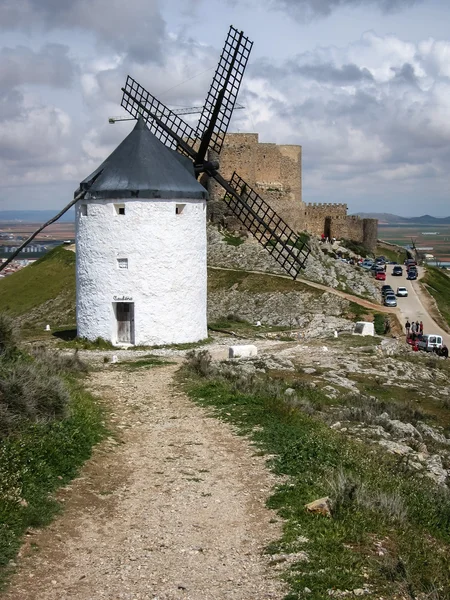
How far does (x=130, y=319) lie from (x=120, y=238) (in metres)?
2.44

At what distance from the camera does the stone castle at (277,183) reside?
176ft

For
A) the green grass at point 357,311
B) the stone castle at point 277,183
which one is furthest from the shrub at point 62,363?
the stone castle at point 277,183

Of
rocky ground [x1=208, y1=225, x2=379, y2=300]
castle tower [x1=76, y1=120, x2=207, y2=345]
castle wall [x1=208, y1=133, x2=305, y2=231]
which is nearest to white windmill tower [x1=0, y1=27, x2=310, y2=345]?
castle tower [x1=76, y1=120, x2=207, y2=345]

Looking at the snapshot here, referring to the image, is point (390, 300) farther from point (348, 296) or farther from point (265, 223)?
point (265, 223)

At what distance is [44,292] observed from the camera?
153 ft

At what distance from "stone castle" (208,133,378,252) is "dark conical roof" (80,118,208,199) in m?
27.1

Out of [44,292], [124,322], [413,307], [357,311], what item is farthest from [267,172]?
[124,322]

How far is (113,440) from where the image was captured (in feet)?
37.9

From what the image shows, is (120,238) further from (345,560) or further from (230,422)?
(345,560)

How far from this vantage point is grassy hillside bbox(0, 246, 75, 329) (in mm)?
41688

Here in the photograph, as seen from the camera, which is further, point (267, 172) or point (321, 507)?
point (267, 172)

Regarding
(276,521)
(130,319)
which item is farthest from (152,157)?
(276,521)

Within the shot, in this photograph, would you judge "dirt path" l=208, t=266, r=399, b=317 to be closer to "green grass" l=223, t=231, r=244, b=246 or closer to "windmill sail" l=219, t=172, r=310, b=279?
"windmill sail" l=219, t=172, r=310, b=279

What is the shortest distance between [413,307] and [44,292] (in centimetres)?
2186
